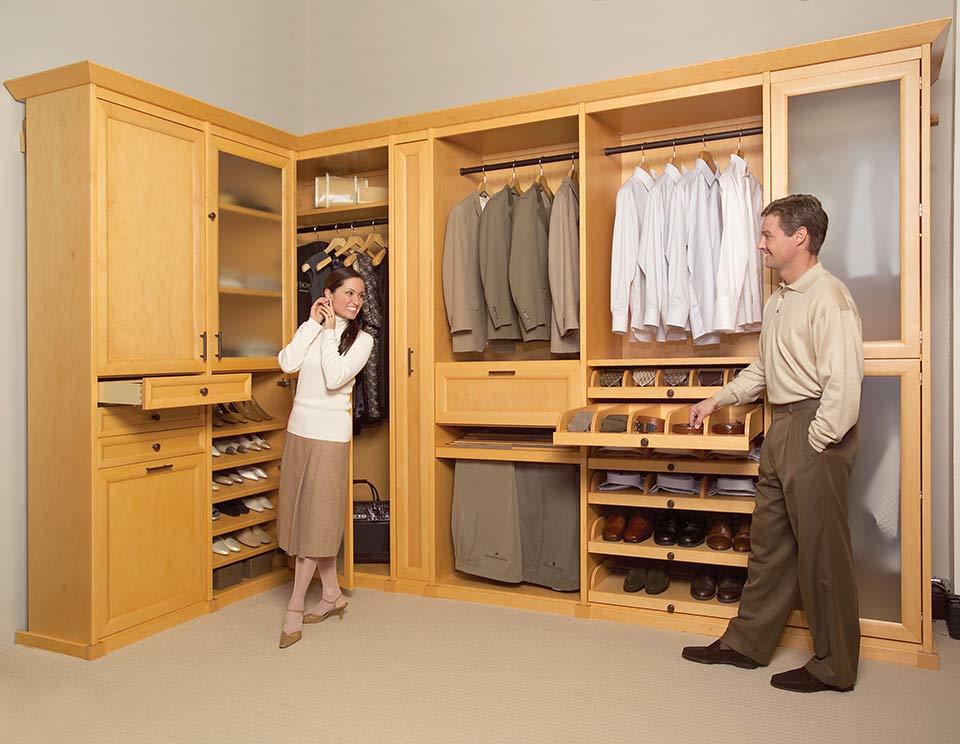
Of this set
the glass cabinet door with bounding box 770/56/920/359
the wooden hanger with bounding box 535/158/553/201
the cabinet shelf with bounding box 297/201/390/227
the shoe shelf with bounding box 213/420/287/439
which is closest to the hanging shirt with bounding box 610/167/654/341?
the wooden hanger with bounding box 535/158/553/201

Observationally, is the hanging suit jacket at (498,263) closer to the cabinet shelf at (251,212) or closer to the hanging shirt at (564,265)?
the hanging shirt at (564,265)

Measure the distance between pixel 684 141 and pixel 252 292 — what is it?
2.22m

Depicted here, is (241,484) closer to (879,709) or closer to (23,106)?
(23,106)

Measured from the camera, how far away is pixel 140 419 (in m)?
3.32

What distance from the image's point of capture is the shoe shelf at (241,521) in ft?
12.5

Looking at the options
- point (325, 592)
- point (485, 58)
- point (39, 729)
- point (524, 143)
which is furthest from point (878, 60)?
point (39, 729)

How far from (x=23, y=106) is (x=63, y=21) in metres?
0.47

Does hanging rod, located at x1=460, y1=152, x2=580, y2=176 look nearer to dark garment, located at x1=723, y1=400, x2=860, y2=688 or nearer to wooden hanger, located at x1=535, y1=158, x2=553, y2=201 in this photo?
wooden hanger, located at x1=535, y1=158, x2=553, y2=201

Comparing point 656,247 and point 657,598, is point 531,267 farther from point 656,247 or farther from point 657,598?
point 657,598

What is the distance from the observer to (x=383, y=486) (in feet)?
15.2

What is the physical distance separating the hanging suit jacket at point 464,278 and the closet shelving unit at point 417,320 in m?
0.08

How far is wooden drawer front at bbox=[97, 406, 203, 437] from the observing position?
315 centimetres

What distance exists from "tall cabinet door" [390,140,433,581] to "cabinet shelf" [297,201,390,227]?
0.31 m

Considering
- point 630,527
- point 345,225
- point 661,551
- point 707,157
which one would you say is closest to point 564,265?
point 707,157
